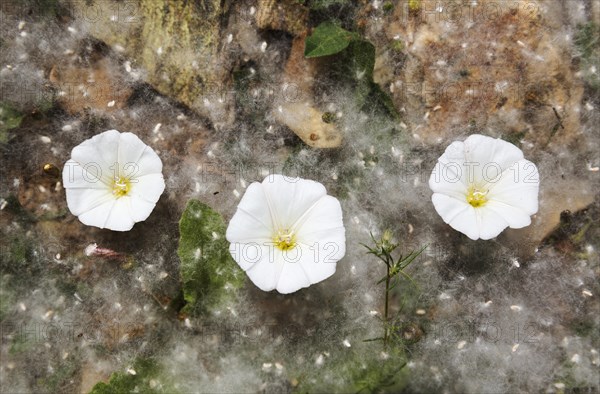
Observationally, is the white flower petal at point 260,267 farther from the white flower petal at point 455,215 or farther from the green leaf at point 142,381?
the white flower petal at point 455,215

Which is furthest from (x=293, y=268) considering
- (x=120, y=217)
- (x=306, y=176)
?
(x=120, y=217)

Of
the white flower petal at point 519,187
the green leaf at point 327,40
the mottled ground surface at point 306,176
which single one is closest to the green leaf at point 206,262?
the mottled ground surface at point 306,176

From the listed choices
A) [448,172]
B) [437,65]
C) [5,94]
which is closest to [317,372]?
[448,172]

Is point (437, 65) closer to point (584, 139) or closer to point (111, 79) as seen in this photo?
point (584, 139)

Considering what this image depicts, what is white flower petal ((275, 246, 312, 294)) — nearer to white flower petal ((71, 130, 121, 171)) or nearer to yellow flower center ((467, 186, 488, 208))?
yellow flower center ((467, 186, 488, 208))

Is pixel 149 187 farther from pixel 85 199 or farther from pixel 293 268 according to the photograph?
pixel 293 268
